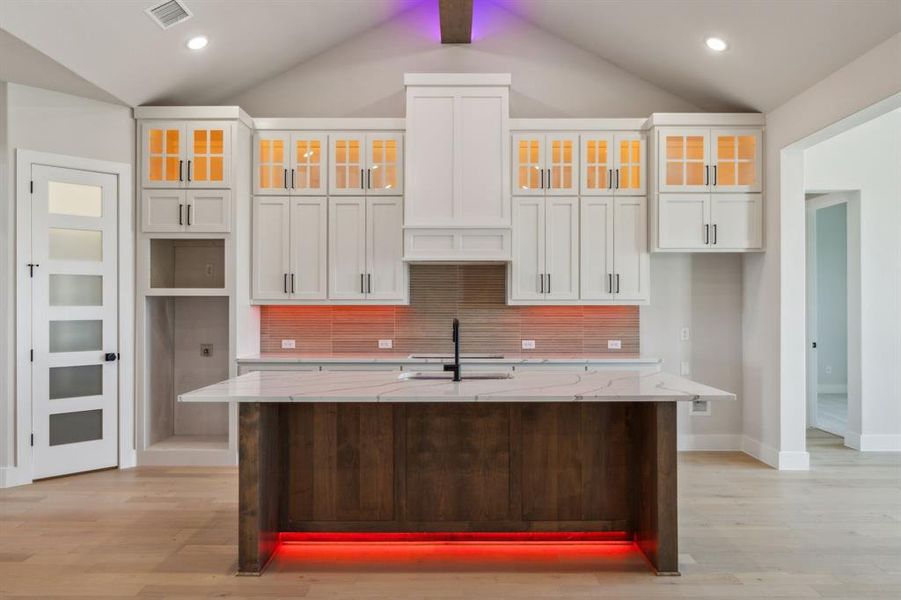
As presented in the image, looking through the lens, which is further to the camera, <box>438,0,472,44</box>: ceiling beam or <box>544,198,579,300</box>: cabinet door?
<box>544,198,579,300</box>: cabinet door

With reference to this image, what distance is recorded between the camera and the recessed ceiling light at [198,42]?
445 centimetres

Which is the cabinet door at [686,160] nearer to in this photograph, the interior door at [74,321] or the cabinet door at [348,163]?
the cabinet door at [348,163]

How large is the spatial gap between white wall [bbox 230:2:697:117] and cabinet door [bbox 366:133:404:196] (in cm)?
48

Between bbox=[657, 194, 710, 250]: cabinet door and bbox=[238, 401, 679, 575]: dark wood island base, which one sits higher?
bbox=[657, 194, 710, 250]: cabinet door

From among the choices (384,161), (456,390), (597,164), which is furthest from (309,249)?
(456,390)

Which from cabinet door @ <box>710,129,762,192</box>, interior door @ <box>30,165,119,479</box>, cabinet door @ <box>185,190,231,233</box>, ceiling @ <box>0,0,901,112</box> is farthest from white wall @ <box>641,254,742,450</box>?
interior door @ <box>30,165,119,479</box>

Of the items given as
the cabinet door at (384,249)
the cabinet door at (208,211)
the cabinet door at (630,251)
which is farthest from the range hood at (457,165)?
the cabinet door at (208,211)

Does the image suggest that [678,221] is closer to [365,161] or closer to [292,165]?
[365,161]

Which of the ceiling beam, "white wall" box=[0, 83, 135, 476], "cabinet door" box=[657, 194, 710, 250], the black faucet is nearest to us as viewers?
the black faucet

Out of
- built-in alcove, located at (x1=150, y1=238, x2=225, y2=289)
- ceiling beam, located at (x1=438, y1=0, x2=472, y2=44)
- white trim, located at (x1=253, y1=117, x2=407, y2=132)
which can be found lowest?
built-in alcove, located at (x1=150, y1=238, x2=225, y2=289)

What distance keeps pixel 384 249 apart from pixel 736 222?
2.93 metres

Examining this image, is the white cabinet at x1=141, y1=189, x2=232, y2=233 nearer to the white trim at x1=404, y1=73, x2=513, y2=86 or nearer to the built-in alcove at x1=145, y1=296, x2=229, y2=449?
the built-in alcove at x1=145, y1=296, x2=229, y2=449

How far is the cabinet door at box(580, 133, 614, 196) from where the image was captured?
5.08 metres

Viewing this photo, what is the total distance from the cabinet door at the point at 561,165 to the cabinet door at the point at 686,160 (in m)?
0.69
